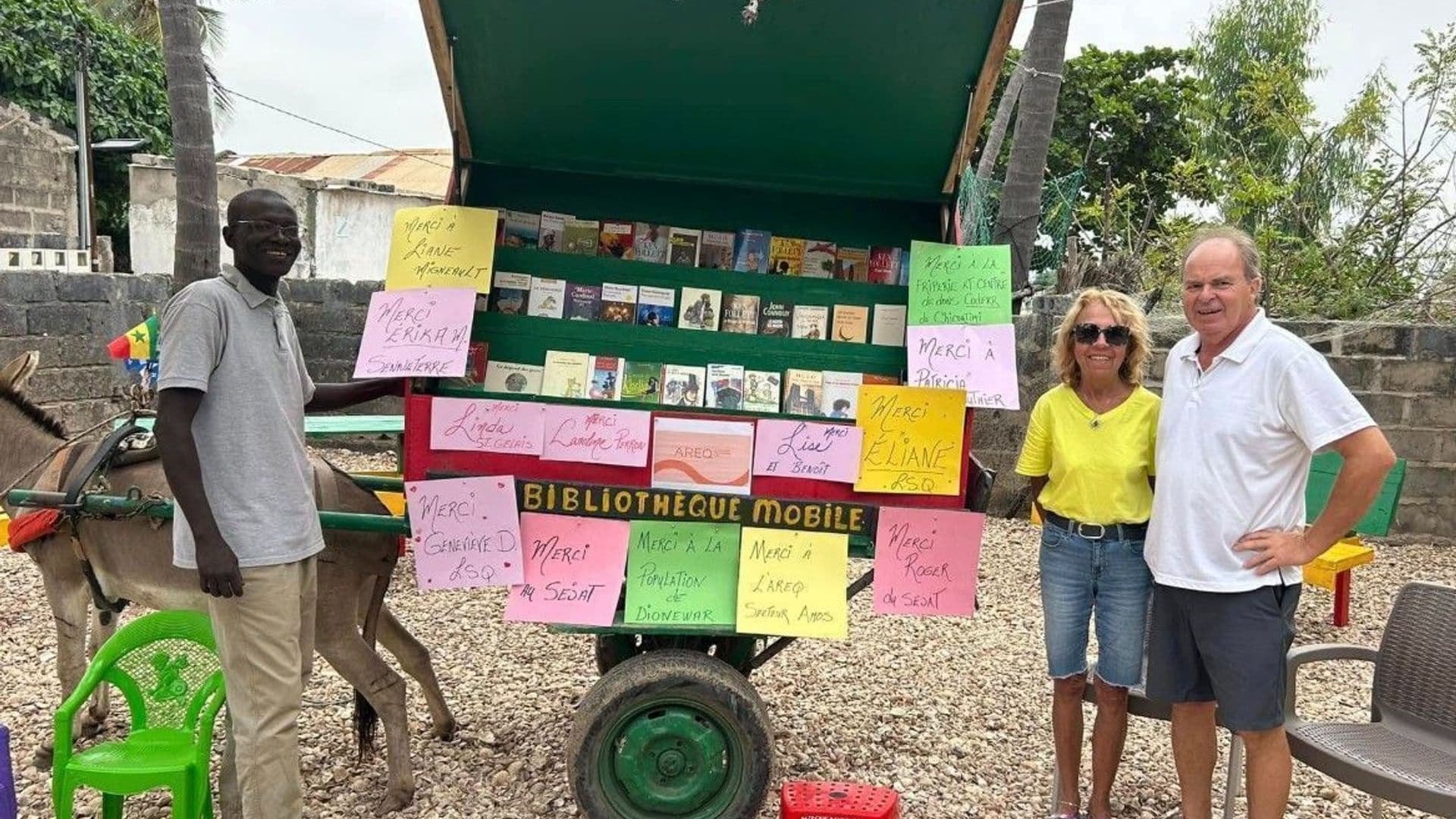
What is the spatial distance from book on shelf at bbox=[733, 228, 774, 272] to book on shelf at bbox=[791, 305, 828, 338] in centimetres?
24

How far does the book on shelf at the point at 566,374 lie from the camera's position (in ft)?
10.5

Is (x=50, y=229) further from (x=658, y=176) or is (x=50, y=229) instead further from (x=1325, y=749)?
(x=1325, y=749)

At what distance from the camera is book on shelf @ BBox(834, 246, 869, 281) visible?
3508mm

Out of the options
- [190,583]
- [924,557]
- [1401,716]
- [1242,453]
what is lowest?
[1401,716]

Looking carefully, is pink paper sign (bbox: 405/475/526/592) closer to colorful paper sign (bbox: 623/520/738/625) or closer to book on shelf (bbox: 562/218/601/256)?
colorful paper sign (bbox: 623/520/738/625)

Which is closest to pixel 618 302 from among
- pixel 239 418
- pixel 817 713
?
pixel 239 418

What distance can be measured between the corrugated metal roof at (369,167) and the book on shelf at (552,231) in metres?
22.0

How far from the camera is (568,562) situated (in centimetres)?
307

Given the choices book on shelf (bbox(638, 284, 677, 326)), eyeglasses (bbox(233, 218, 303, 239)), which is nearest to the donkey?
eyeglasses (bbox(233, 218, 303, 239))

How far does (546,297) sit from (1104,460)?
73.4 inches

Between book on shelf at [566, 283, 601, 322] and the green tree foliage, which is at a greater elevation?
the green tree foliage

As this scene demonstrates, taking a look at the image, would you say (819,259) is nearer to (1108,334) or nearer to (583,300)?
(583,300)

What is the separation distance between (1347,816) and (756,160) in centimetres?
325

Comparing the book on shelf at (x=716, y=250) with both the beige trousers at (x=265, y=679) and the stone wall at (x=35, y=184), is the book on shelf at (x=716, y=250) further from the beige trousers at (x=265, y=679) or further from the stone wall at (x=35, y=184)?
the stone wall at (x=35, y=184)
